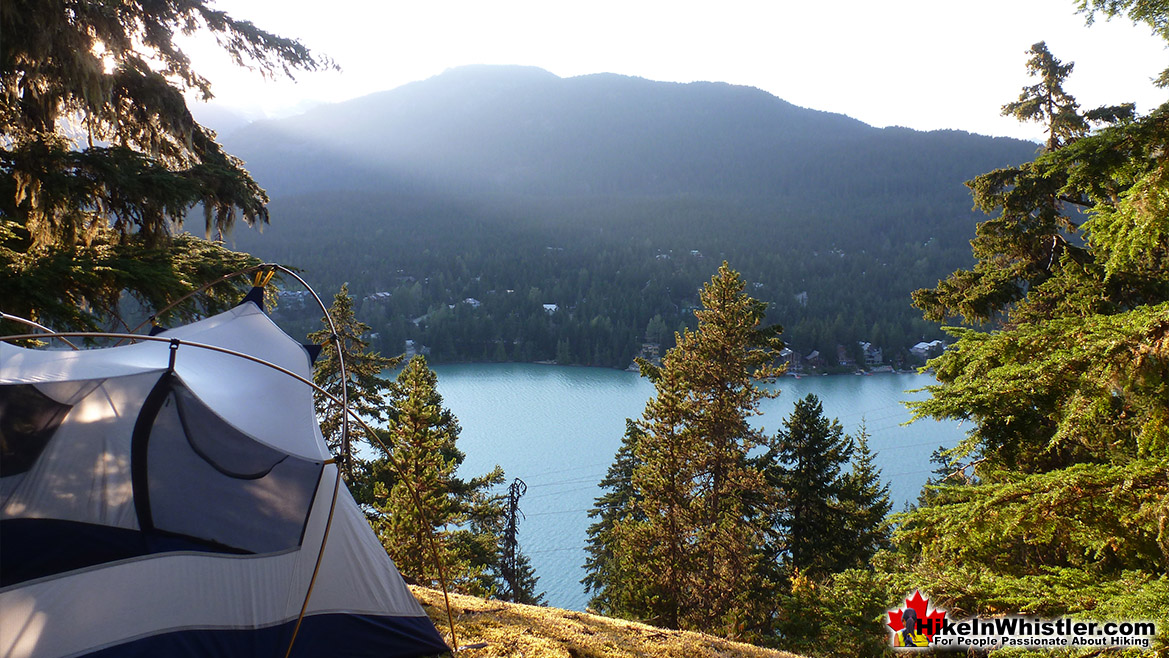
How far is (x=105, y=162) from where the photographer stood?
4980mm

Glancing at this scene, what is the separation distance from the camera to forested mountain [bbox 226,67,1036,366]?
6894 centimetres

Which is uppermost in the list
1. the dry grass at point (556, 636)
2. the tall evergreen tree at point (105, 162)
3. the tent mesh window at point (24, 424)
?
the tall evergreen tree at point (105, 162)

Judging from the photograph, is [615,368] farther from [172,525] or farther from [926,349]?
[172,525]

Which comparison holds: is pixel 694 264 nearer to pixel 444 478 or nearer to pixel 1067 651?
pixel 444 478

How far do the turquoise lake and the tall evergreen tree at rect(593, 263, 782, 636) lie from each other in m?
8.05

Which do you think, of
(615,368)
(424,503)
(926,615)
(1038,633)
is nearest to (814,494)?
(424,503)

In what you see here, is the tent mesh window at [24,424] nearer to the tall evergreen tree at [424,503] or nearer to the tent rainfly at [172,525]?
the tent rainfly at [172,525]

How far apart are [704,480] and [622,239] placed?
110291 millimetres

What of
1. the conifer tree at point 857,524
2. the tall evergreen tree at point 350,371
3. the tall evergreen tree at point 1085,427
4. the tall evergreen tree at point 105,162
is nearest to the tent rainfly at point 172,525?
the tall evergreen tree at point 105,162

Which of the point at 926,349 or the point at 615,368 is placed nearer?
the point at 926,349

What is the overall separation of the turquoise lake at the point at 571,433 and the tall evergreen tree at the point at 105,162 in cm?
1596

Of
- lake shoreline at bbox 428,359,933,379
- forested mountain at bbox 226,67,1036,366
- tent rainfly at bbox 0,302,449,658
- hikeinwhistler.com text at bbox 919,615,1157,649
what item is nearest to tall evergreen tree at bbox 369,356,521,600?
tent rainfly at bbox 0,302,449,658

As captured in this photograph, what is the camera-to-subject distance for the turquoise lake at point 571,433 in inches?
904

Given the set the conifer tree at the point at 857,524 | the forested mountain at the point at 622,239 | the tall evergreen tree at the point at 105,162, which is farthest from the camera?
the forested mountain at the point at 622,239
